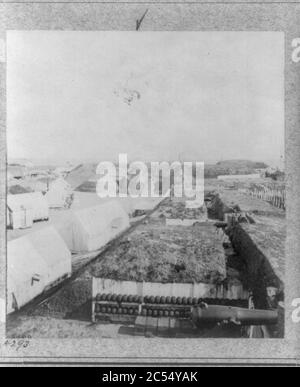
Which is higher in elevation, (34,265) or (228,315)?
(34,265)

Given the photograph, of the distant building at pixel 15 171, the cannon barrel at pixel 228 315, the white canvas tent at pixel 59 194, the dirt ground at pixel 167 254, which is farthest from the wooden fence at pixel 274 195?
the distant building at pixel 15 171

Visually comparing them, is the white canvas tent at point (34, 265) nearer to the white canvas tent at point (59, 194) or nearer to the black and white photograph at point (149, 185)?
the black and white photograph at point (149, 185)

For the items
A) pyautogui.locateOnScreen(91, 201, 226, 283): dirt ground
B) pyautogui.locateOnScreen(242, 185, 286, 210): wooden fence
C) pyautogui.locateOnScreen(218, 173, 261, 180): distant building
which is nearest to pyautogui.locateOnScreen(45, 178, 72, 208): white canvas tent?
pyautogui.locateOnScreen(91, 201, 226, 283): dirt ground

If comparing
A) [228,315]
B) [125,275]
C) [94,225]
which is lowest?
[228,315]

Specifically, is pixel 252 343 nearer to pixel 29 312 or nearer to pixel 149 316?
pixel 149 316

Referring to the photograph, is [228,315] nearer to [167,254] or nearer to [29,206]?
[167,254]

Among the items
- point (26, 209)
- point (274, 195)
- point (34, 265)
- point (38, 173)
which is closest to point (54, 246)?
point (34, 265)
